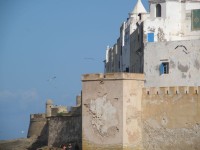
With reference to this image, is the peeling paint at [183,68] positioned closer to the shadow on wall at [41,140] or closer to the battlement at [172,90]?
the battlement at [172,90]

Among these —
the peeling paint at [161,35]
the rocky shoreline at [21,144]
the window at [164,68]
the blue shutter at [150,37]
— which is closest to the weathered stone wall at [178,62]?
the window at [164,68]

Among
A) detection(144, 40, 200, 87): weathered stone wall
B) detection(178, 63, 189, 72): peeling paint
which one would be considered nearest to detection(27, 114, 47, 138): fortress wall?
detection(144, 40, 200, 87): weathered stone wall

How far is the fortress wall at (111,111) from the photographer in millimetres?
33688

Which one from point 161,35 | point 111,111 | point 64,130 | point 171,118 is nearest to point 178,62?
point 161,35

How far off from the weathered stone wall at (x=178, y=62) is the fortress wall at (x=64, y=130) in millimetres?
5514

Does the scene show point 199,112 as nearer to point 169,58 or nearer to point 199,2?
point 169,58

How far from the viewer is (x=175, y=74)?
4138 centimetres

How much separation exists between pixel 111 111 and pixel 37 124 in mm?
15956

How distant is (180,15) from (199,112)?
13.8 metres

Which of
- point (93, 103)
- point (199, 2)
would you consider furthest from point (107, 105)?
point (199, 2)

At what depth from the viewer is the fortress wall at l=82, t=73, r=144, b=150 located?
111 feet

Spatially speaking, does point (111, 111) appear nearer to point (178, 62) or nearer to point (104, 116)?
point (104, 116)

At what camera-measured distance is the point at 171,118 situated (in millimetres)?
33719

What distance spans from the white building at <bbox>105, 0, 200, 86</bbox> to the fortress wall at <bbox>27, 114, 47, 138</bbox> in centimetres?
683
